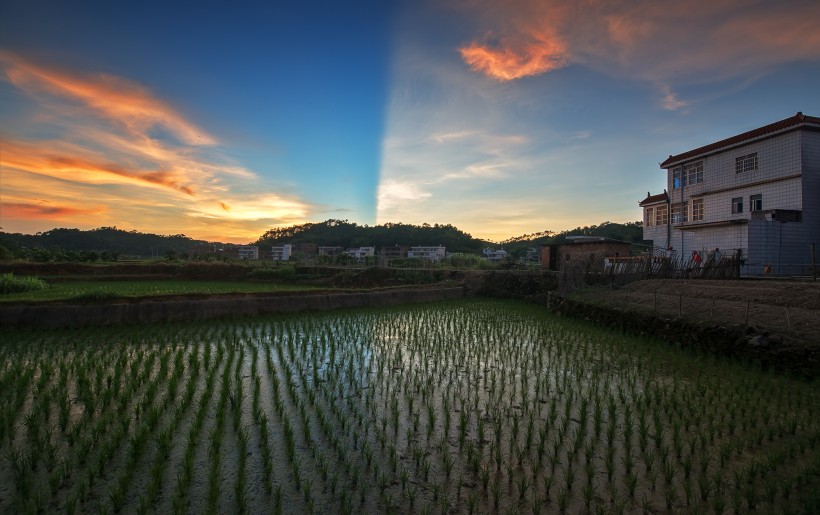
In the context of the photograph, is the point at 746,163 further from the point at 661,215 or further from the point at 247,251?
the point at 247,251

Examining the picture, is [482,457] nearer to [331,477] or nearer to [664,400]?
[331,477]

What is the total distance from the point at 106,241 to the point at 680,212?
88.3 m

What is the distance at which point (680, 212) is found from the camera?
23.3 meters

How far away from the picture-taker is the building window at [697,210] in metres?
22.2

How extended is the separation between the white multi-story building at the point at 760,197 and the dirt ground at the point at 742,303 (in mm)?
4905

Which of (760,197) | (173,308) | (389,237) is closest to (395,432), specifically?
(173,308)

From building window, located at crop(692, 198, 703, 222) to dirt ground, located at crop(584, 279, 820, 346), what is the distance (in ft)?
33.4

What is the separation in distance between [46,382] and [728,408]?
10.3 m

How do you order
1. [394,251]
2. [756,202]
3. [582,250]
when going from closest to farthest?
[756,202] → [582,250] → [394,251]

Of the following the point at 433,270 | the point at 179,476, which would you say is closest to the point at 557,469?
the point at 179,476

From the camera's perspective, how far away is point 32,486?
350 centimetres

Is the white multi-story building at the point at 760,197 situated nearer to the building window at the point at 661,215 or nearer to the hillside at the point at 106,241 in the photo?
the building window at the point at 661,215

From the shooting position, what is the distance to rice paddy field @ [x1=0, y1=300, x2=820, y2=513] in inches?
136

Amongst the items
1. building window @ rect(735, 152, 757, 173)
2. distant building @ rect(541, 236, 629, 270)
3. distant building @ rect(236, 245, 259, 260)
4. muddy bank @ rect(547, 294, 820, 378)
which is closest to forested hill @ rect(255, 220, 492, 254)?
distant building @ rect(236, 245, 259, 260)
